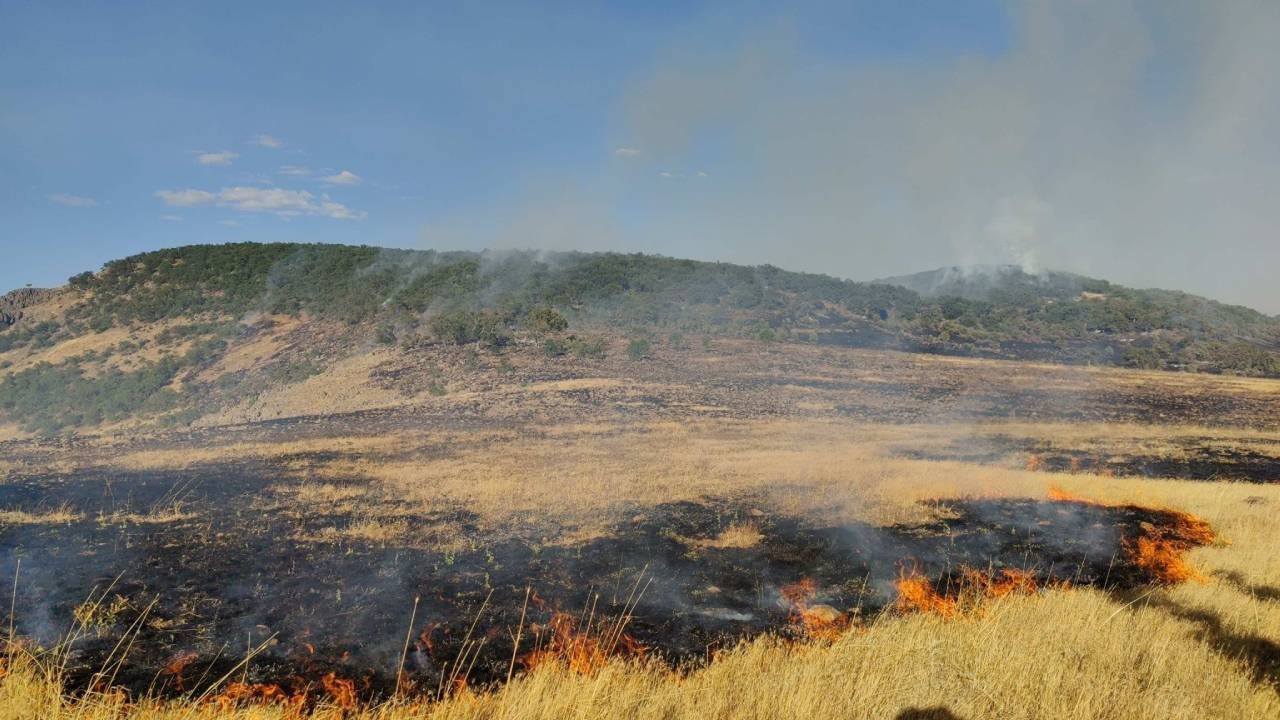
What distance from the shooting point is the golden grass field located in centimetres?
500

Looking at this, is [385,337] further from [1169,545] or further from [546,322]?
[1169,545]

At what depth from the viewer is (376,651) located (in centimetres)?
690

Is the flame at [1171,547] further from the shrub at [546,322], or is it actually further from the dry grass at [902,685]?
the shrub at [546,322]

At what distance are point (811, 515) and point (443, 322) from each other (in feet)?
105

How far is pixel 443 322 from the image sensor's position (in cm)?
4022

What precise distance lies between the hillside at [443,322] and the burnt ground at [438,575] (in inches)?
797

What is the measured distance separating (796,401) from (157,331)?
143 feet

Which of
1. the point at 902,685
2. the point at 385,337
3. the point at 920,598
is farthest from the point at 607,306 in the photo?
the point at 902,685

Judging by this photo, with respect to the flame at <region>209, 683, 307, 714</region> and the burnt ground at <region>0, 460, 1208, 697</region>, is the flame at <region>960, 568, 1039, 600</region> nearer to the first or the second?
the burnt ground at <region>0, 460, 1208, 697</region>

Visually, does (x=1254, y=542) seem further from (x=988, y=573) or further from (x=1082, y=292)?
(x=1082, y=292)

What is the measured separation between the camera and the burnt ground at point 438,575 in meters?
6.86

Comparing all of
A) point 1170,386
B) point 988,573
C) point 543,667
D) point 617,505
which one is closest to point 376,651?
point 543,667

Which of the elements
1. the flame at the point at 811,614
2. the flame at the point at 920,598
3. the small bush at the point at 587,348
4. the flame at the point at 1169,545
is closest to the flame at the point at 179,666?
the flame at the point at 811,614

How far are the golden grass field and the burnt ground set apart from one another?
59 cm
